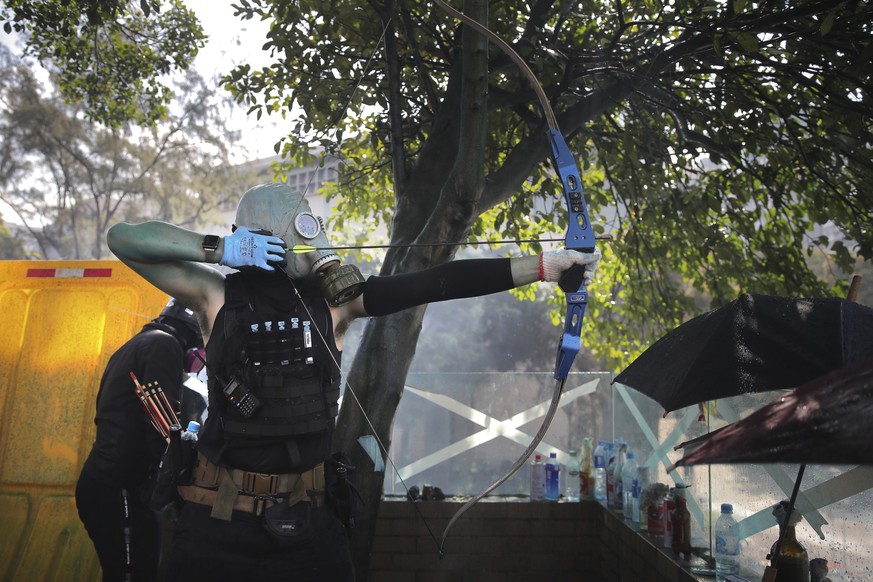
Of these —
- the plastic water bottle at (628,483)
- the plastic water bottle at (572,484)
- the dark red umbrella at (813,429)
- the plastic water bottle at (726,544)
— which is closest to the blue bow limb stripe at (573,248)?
the dark red umbrella at (813,429)

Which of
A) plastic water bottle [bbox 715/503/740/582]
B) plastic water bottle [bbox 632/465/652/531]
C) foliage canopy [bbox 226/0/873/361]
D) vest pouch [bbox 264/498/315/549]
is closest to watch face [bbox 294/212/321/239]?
vest pouch [bbox 264/498/315/549]

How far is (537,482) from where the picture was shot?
568cm

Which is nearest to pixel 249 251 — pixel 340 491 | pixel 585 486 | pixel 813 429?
pixel 340 491

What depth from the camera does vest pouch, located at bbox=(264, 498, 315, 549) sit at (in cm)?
242

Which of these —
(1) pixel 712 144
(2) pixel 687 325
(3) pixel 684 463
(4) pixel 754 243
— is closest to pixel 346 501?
(3) pixel 684 463

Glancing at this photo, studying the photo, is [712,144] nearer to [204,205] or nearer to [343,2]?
[343,2]

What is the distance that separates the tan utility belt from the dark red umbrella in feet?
4.46

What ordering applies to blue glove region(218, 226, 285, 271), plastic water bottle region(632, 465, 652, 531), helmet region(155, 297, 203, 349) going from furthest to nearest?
plastic water bottle region(632, 465, 652, 531) → helmet region(155, 297, 203, 349) → blue glove region(218, 226, 285, 271)

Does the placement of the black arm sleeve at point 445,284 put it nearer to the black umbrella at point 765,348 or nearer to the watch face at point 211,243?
the watch face at point 211,243

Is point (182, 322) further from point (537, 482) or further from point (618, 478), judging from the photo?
point (618, 478)

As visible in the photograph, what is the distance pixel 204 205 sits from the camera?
27609 millimetres

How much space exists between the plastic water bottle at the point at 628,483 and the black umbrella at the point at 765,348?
2108mm

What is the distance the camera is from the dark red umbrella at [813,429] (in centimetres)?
124

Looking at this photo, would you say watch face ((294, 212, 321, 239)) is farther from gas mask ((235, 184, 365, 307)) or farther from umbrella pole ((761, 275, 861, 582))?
umbrella pole ((761, 275, 861, 582))
